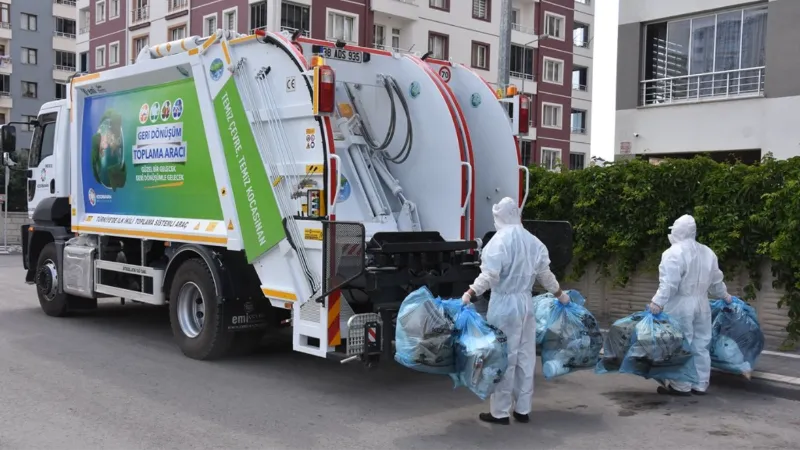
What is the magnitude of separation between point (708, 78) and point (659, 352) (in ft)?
30.0

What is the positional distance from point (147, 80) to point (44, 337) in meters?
3.10

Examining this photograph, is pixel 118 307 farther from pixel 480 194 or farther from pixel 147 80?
pixel 480 194

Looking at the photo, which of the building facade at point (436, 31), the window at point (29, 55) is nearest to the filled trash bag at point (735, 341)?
the building facade at point (436, 31)

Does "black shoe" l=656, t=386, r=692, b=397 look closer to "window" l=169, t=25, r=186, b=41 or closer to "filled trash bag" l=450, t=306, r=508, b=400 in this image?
"filled trash bag" l=450, t=306, r=508, b=400

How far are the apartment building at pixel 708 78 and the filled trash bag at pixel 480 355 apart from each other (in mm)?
8706

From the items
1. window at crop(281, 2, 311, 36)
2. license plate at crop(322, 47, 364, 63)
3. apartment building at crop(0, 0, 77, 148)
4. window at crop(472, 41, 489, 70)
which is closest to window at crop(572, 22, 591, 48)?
window at crop(472, 41, 489, 70)

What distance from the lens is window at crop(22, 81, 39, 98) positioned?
49031 mm

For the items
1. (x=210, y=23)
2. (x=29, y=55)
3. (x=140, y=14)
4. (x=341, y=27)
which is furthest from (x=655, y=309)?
(x=29, y=55)

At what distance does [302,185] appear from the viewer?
6.53 m

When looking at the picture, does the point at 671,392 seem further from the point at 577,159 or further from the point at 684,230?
the point at 577,159

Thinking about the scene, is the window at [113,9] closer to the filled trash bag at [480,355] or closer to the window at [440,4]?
the window at [440,4]

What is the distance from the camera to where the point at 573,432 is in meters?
5.64

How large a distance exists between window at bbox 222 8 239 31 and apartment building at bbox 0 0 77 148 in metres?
20.0

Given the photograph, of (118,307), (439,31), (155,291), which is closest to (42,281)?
(118,307)
